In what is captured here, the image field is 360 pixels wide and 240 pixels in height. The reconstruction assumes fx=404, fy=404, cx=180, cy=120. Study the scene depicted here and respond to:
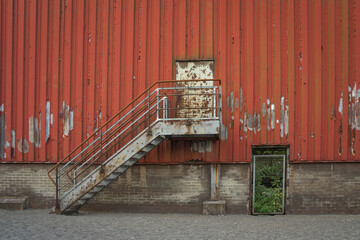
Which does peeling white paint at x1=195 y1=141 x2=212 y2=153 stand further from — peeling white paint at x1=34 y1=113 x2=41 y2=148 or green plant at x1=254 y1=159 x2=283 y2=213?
peeling white paint at x1=34 y1=113 x2=41 y2=148

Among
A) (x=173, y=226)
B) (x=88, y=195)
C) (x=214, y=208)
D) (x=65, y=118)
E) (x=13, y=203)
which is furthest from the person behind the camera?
(x=65, y=118)

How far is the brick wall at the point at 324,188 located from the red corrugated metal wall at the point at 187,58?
1.02ft

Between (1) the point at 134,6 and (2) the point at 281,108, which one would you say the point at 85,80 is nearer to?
(1) the point at 134,6

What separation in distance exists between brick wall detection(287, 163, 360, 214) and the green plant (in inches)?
11.8

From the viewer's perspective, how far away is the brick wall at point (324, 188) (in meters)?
11.1

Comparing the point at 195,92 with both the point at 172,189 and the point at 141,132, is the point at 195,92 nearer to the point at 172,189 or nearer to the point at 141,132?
the point at 141,132

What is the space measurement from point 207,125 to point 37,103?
5344 millimetres

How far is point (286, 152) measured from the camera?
11.3m

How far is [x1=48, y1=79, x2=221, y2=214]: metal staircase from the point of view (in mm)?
10031

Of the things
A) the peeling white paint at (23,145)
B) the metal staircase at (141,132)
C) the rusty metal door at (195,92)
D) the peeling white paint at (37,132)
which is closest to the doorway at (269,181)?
the metal staircase at (141,132)

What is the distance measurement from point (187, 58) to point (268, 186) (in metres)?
4.30

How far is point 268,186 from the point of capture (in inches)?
447

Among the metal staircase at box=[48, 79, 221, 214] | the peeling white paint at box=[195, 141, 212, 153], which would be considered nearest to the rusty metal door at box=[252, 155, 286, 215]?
the peeling white paint at box=[195, 141, 212, 153]

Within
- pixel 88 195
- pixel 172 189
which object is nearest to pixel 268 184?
pixel 172 189
